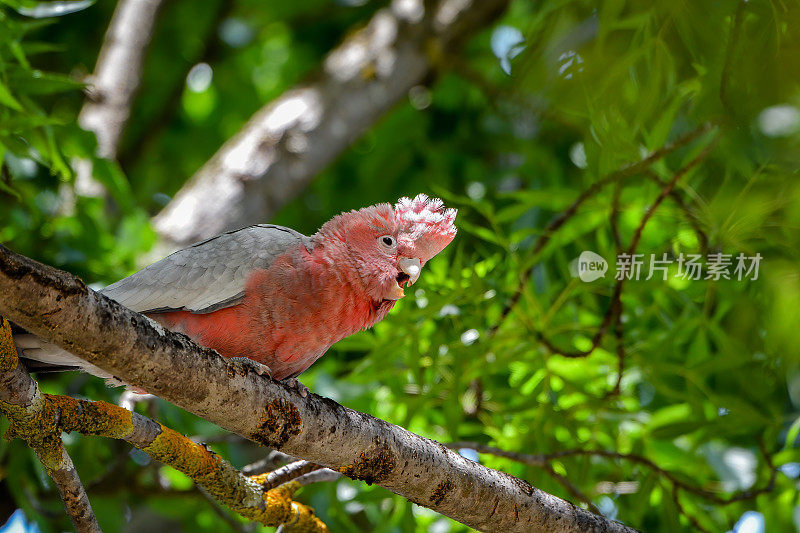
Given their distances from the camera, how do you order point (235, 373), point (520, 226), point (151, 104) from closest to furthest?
point (235, 373) → point (520, 226) → point (151, 104)

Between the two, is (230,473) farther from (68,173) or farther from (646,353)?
(646,353)

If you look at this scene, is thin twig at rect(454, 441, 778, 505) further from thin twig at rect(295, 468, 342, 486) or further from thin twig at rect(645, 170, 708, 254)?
thin twig at rect(645, 170, 708, 254)

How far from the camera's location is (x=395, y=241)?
311cm

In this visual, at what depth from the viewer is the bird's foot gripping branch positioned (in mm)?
2172

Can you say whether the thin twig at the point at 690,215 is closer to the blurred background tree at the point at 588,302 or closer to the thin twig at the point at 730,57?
the blurred background tree at the point at 588,302

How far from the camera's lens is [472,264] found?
12.7ft

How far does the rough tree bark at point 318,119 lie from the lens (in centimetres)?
549

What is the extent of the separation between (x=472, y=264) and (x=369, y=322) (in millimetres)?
898

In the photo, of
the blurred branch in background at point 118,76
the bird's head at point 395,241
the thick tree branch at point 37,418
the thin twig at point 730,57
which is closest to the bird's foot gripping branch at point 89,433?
the thick tree branch at point 37,418

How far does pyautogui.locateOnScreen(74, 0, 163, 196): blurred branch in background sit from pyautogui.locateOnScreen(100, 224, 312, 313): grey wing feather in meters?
2.97

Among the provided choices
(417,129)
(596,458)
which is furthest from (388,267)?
(417,129)

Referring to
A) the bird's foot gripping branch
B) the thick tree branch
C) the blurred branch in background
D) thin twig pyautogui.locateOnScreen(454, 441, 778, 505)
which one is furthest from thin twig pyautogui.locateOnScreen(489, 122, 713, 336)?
the blurred branch in background

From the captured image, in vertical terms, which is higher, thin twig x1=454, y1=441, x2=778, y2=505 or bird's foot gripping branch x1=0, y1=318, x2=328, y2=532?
bird's foot gripping branch x1=0, y1=318, x2=328, y2=532

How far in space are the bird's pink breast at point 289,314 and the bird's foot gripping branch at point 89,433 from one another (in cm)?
51
